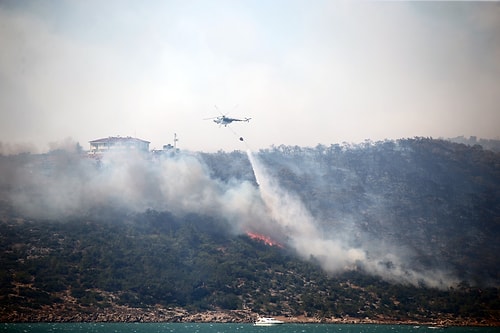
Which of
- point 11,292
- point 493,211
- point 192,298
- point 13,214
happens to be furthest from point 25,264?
point 493,211

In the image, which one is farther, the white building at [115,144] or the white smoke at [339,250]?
the white building at [115,144]

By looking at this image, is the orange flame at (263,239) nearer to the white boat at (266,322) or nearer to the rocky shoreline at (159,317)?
the rocky shoreline at (159,317)

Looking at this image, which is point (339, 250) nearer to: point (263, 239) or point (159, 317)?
point (263, 239)

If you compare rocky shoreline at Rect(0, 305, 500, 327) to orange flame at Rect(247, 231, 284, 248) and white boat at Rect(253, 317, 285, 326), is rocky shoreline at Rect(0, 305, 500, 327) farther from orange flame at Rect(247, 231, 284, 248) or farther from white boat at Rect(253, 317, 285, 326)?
orange flame at Rect(247, 231, 284, 248)

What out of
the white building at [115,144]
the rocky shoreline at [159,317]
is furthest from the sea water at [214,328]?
the white building at [115,144]

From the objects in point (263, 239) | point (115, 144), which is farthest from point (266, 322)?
point (115, 144)

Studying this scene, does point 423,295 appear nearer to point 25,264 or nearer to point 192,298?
point 192,298
